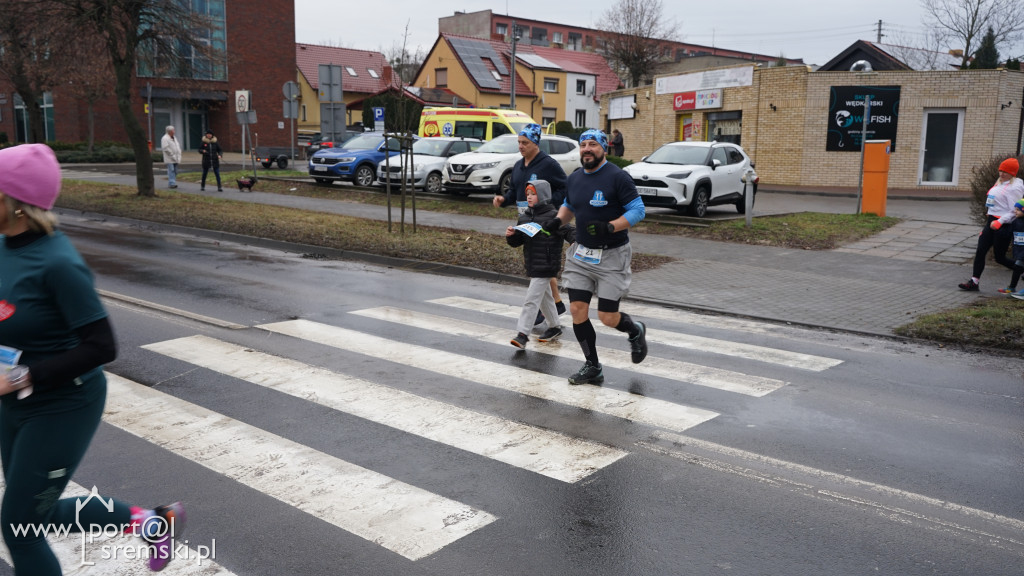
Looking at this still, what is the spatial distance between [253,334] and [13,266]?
521cm

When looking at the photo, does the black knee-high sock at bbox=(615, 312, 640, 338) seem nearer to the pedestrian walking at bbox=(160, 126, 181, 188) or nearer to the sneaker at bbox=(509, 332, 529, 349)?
the sneaker at bbox=(509, 332, 529, 349)

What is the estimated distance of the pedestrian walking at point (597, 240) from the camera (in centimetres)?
632

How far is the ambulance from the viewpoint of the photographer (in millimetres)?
25406

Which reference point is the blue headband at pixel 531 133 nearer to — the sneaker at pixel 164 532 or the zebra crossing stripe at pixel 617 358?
the zebra crossing stripe at pixel 617 358

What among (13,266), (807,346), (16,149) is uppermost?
(16,149)

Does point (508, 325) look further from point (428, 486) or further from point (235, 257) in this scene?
point (235, 257)

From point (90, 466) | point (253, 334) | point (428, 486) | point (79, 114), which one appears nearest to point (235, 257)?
point (253, 334)

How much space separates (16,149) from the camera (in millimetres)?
2961

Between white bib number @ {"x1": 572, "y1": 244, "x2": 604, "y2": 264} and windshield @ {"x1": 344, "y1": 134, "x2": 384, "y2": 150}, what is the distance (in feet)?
62.9

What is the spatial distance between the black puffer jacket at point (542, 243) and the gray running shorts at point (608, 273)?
91 cm

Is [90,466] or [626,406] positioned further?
[626,406]

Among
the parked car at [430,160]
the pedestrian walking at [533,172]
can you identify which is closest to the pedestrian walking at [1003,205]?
the pedestrian walking at [533,172]

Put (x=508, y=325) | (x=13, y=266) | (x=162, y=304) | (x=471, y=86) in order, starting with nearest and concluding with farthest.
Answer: (x=13, y=266) < (x=508, y=325) < (x=162, y=304) < (x=471, y=86)

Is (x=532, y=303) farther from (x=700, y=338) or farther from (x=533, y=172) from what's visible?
(x=700, y=338)
